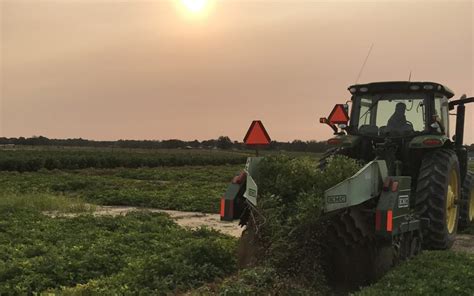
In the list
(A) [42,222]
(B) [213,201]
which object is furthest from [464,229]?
(A) [42,222]

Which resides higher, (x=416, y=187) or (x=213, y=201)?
(x=416, y=187)

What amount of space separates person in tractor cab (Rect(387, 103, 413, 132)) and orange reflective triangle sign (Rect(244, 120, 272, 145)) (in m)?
3.18

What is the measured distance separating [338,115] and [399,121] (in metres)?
1.10

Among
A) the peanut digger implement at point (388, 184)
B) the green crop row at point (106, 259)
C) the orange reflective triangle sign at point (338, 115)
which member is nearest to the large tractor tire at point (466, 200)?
the peanut digger implement at point (388, 184)

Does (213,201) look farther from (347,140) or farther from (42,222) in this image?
(347,140)

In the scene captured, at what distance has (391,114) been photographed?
9.01 metres

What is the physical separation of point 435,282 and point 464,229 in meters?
5.39

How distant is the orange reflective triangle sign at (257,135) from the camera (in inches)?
266

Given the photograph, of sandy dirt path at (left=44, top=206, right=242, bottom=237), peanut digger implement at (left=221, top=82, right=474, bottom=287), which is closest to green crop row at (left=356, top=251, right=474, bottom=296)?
peanut digger implement at (left=221, top=82, right=474, bottom=287)

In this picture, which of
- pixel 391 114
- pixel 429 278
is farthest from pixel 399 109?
pixel 429 278

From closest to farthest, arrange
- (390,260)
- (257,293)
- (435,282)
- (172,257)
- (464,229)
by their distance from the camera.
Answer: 1. (257,293)
2. (435,282)
3. (390,260)
4. (172,257)
5. (464,229)

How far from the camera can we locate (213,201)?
16797 millimetres

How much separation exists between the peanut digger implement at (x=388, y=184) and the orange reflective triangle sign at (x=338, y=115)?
19 millimetres

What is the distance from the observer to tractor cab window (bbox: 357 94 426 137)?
Result: 869 centimetres
